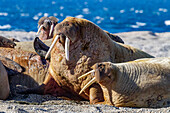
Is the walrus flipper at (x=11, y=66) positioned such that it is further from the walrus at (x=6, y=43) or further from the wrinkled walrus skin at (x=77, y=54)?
the wrinkled walrus skin at (x=77, y=54)

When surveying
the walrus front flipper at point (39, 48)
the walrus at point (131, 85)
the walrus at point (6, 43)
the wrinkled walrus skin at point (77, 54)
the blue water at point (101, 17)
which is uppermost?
the blue water at point (101, 17)

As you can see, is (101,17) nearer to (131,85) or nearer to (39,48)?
(39,48)

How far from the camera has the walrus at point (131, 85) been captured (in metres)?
4.19

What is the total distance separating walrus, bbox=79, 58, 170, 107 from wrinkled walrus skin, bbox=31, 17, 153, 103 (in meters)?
0.30

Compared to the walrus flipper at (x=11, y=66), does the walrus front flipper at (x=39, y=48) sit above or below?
above

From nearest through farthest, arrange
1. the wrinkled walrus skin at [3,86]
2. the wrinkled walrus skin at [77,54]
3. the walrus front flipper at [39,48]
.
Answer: the wrinkled walrus skin at [77,54], the wrinkled walrus skin at [3,86], the walrus front flipper at [39,48]

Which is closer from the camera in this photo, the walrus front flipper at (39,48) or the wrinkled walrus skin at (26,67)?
the wrinkled walrus skin at (26,67)

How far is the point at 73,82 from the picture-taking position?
4.66 metres

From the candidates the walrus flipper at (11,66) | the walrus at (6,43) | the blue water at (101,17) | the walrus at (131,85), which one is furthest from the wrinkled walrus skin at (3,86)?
the blue water at (101,17)

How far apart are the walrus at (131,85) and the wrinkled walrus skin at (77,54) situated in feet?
0.99

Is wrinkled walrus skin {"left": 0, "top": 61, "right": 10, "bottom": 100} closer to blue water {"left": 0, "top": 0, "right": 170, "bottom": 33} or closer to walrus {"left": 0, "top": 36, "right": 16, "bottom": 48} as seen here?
walrus {"left": 0, "top": 36, "right": 16, "bottom": 48}

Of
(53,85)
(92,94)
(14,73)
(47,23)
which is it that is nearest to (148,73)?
(92,94)

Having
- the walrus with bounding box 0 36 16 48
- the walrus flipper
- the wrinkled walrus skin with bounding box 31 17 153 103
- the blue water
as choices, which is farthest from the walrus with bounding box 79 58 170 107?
the blue water

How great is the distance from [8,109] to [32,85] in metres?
2.08
